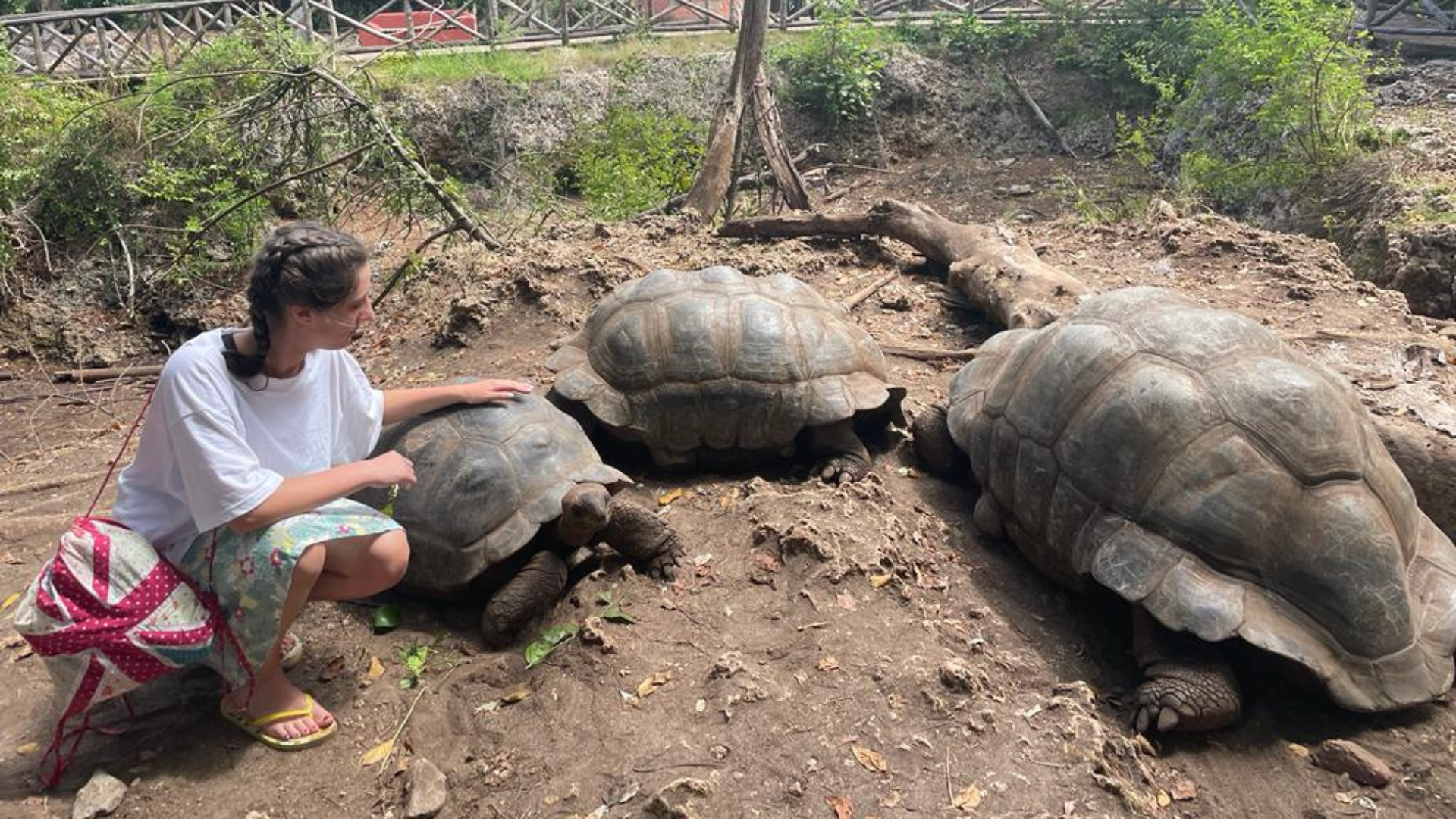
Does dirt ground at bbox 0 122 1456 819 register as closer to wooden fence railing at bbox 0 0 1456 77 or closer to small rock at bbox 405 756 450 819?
small rock at bbox 405 756 450 819

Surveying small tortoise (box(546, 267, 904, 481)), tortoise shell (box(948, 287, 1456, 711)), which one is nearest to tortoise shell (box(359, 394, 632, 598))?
small tortoise (box(546, 267, 904, 481))

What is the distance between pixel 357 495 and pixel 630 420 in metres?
1.40

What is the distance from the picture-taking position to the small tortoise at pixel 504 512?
3.59 m

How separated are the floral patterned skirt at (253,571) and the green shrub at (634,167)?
294 inches

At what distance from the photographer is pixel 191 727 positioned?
310 cm

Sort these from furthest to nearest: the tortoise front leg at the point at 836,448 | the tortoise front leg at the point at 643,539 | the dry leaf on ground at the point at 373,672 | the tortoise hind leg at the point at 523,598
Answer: the tortoise front leg at the point at 836,448 < the tortoise front leg at the point at 643,539 < the tortoise hind leg at the point at 523,598 < the dry leaf on ground at the point at 373,672

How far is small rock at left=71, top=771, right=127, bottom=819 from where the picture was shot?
8.86ft

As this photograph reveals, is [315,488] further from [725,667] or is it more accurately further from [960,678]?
[960,678]

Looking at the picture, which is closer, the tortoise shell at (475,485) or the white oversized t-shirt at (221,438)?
the white oversized t-shirt at (221,438)

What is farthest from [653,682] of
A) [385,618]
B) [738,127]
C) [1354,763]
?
[738,127]

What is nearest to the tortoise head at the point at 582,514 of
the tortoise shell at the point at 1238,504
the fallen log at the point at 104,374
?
the tortoise shell at the point at 1238,504

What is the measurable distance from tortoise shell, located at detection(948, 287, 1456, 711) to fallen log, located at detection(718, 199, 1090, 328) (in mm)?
2394

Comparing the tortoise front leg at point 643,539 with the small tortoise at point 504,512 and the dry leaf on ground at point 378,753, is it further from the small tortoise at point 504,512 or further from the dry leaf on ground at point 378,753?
the dry leaf on ground at point 378,753

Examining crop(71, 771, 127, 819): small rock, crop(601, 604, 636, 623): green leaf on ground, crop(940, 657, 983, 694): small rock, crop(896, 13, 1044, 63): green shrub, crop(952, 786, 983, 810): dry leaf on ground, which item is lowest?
crop(71, 771, 127, 819): small rock
